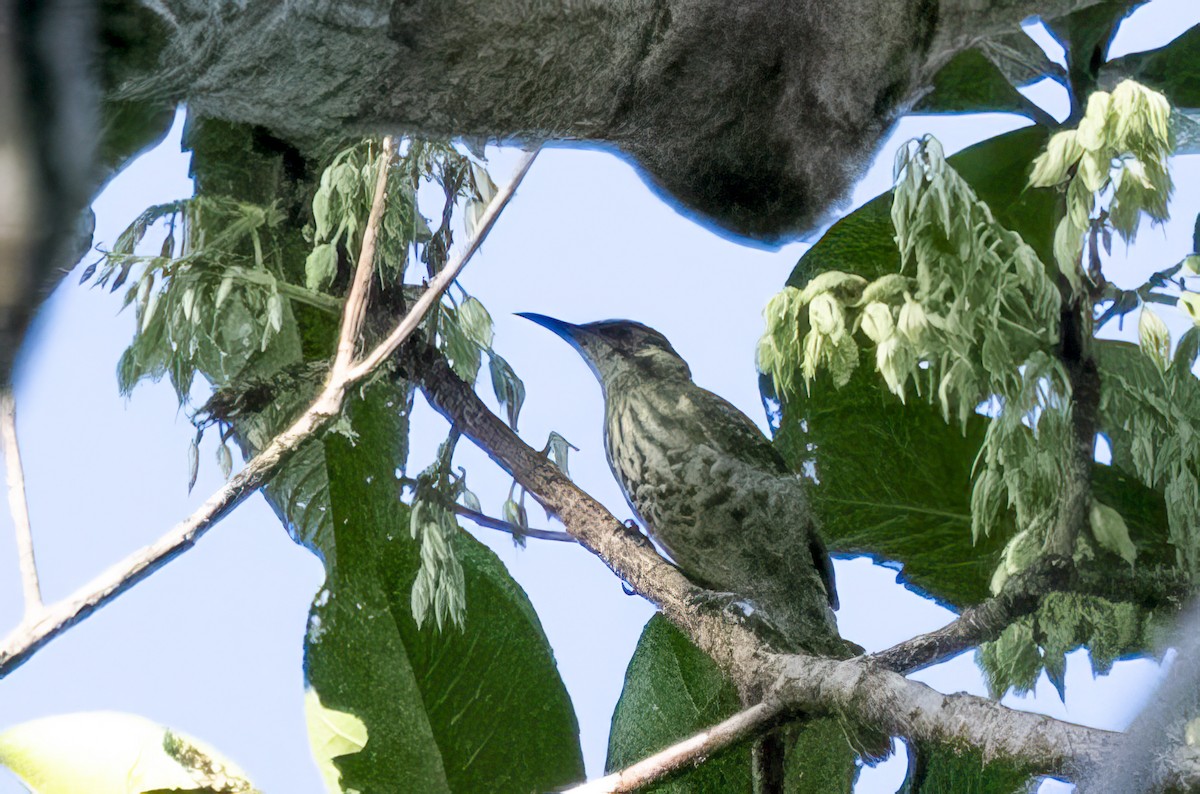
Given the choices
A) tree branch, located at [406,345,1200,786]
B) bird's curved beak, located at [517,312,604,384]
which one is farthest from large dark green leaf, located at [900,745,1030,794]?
bird's curved beak, located at [517,312,604,384]

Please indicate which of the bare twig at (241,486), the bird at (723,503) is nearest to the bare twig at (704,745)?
the bird at (723,503)

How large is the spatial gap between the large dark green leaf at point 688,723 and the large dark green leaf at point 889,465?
5.3 inches

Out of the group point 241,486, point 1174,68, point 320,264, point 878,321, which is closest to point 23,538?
point 241,486

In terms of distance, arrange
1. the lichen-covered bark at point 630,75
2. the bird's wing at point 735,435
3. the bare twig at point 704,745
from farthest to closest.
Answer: the bird's wing at point 735,435
the bare twig at point 704,745
the lichen-covered bark at point 630,75

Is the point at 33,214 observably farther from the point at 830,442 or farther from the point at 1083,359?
the point at 830,442

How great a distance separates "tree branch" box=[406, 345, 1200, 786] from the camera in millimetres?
416

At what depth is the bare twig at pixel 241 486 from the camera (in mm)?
536

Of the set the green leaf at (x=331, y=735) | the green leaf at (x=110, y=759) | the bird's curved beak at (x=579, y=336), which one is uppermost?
the bird's curved beak at (x=579, y=336)

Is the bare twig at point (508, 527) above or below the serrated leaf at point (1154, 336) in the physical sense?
below

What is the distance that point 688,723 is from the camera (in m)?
0.77

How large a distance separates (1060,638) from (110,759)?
1.79 ft

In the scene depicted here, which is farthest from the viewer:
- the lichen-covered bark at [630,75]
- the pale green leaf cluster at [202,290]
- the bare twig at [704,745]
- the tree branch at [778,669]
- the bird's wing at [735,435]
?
the bird's wing at [735,435]

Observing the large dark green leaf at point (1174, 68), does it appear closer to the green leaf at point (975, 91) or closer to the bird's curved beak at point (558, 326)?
the green leaf at point (975, 91)

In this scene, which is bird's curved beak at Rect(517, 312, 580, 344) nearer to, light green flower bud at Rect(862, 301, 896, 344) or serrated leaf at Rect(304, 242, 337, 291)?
serrated leaf at Rect(304, 242, 337, 291)
